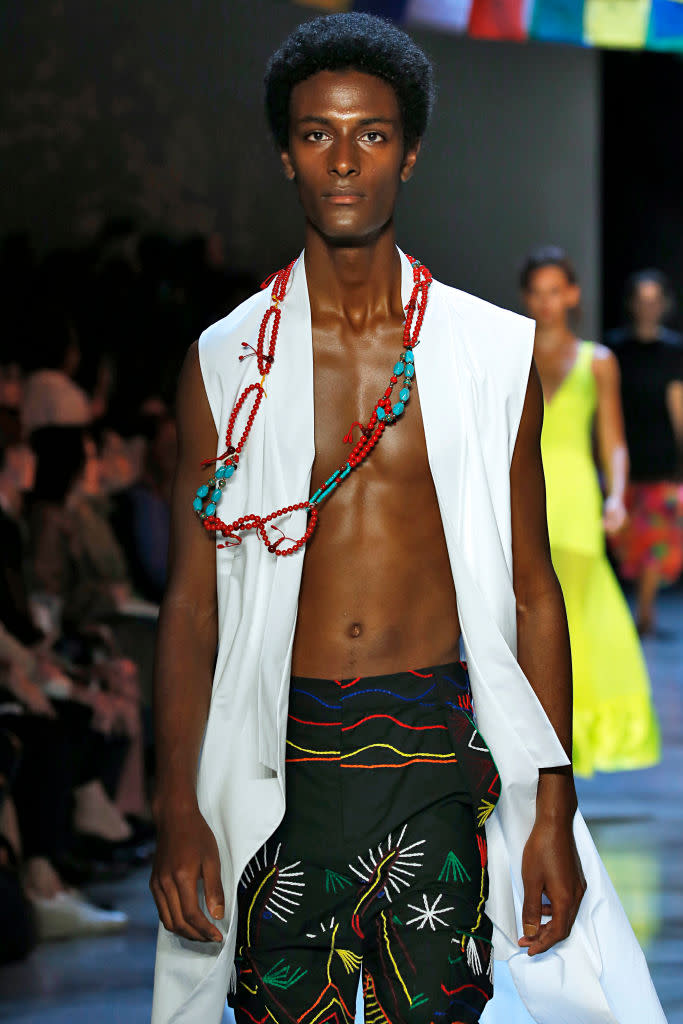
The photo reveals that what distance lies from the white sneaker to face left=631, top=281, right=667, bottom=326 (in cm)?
632

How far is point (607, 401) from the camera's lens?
5.95 m

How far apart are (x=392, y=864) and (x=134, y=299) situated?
17.5 feet

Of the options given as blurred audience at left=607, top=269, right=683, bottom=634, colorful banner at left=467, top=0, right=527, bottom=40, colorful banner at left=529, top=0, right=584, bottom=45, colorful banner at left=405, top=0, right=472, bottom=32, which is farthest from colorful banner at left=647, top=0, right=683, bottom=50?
blurred audience at left=607, top=269, right=683, bottom=634

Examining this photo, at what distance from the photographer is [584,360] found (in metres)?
5.92

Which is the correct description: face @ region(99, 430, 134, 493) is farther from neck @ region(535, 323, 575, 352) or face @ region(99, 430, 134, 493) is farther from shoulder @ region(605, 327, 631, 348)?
shoulder @ region(605, 327, 631, 348)

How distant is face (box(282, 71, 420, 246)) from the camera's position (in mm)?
2291

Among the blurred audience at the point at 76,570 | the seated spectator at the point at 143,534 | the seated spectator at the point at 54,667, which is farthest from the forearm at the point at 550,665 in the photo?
the seated spectator at the point at 143,534

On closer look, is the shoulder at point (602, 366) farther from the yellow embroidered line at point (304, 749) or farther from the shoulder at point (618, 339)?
the shoulder at point (618, 339)

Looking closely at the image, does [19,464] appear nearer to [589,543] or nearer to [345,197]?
[589,543]

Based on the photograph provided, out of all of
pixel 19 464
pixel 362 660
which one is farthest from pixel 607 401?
pixel 362 660

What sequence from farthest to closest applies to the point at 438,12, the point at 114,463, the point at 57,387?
the point at 438,12 < the point at 114,463 < the point at 57,387

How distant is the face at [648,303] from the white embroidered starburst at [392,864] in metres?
8.11

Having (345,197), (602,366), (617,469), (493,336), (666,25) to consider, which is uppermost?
(666,25)

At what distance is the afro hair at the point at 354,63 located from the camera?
7.64 ft
